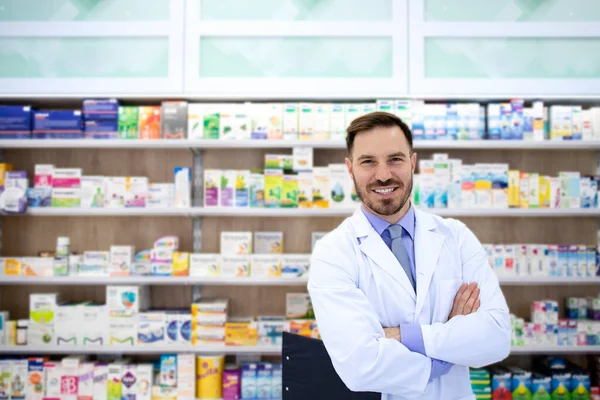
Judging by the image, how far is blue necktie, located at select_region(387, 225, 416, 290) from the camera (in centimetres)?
183

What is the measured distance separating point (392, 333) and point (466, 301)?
32cm

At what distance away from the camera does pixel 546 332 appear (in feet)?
11.1

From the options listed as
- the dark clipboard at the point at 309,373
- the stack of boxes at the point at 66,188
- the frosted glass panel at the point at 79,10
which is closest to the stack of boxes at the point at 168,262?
the stack of boxes at the point at 66,188

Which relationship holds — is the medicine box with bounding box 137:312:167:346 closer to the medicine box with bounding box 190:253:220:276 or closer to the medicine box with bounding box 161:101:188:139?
the medicine box with bounding box 190:253:220:276

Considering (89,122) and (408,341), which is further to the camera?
(89,122)

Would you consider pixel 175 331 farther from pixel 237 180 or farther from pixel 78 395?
pixel 237 180

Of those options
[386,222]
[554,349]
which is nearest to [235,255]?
[386,222]

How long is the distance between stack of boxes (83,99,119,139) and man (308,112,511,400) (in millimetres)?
2299

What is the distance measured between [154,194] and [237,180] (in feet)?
2.05

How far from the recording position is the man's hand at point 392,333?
66.4 inches

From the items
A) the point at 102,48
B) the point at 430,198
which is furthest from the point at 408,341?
the point at 102,48

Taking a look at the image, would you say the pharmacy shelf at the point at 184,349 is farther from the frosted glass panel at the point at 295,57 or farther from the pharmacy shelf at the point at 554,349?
the frosted glass panel at the point at 295,57

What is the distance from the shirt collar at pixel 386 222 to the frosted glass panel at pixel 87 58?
2360 millimetres

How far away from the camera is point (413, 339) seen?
1663 millimetres
